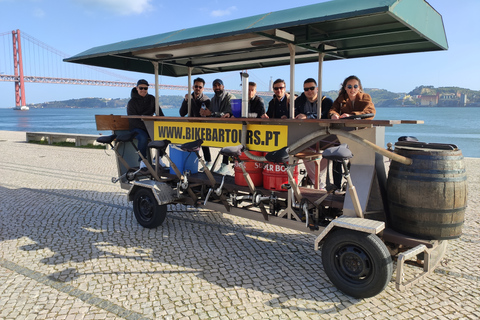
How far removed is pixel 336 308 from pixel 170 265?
188 centimetres

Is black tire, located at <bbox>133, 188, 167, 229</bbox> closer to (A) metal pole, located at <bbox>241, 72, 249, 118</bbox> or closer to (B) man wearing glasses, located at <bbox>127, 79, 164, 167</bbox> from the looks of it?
(B) man wearing glasses, located at <bbox>127, 79, 164, 167</bbox>

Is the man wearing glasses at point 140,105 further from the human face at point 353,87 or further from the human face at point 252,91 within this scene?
the human face at point 353,87

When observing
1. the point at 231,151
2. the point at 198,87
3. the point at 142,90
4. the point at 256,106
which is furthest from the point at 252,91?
the point at 231,151

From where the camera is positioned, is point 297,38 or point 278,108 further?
point 278,108

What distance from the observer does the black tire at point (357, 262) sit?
3209 mm

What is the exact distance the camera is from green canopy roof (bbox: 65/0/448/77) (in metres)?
3.33

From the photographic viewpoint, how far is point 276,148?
14.3 feet

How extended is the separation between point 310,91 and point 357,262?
278cm

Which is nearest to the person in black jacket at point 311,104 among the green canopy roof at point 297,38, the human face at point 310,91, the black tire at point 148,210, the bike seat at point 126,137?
the human face at point 310,91

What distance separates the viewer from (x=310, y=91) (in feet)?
17.6

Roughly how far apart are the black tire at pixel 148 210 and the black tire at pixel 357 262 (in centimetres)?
268

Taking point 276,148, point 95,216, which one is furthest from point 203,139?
Answer: point 95,216

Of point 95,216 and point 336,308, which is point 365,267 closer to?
point 336,308

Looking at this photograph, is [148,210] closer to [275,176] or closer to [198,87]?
[275,176]
